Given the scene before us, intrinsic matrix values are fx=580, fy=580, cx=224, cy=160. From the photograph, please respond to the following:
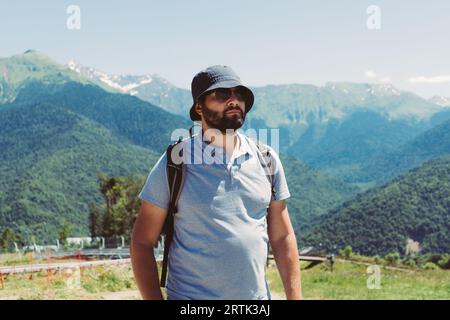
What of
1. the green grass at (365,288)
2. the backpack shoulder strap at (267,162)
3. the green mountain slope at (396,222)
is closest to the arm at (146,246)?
the backpack shoulder strap at (267,162)

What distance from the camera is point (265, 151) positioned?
307 cm

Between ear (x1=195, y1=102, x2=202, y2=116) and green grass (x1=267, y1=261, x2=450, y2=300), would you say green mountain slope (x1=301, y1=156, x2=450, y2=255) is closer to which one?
green grass (x1=267, y1=261, x2=450, y2=300)

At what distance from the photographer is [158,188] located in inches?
110

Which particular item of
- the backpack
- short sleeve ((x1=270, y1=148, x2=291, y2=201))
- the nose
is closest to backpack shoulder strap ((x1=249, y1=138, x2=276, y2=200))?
short sleeve ((x1=270, y1=148, x2=291, y2=201))

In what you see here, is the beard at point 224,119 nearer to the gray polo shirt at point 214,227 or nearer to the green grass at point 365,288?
the gray polo shirt at point 214,227

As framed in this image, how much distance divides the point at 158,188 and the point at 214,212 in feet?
0.97

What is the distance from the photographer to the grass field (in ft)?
44.0

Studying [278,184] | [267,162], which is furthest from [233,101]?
[278,184]

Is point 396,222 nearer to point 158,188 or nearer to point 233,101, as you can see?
point 233,101

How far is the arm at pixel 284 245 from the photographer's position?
10.2 feet

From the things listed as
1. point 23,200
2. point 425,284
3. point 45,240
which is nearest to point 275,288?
point 425,284
